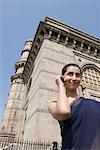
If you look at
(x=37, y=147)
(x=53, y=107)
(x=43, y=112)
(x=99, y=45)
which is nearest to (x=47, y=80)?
(x=43, y=112)

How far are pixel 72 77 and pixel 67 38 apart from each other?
13976mm

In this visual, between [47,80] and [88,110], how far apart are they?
36.4 feet

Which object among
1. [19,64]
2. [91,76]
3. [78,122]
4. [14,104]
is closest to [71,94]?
[78,122]

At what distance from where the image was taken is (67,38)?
15133mm

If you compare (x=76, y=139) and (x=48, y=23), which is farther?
(x=48, y=23)

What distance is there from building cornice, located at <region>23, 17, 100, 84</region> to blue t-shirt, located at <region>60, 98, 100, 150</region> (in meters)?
13.6

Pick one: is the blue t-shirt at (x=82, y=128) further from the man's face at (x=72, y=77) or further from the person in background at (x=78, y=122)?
the man's face at (x=72, y=77)

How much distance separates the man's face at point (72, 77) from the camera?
1553mm

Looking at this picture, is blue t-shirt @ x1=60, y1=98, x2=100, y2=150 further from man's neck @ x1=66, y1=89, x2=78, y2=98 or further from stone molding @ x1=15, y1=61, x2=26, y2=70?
stone molding @ x1=15, y1=61, x2=26, y2=70

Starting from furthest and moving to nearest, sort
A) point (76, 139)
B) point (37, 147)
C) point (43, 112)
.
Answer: point (43, 112), point (37, 147), point (76, 139)

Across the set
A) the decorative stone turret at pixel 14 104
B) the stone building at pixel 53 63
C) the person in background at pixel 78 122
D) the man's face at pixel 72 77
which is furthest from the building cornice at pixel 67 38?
the person in background at pixel 78 122

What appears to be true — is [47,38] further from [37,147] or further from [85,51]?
[37,147]

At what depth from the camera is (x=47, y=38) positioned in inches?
571

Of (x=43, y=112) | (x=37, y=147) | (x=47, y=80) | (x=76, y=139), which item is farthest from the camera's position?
(x=47, y=80)
